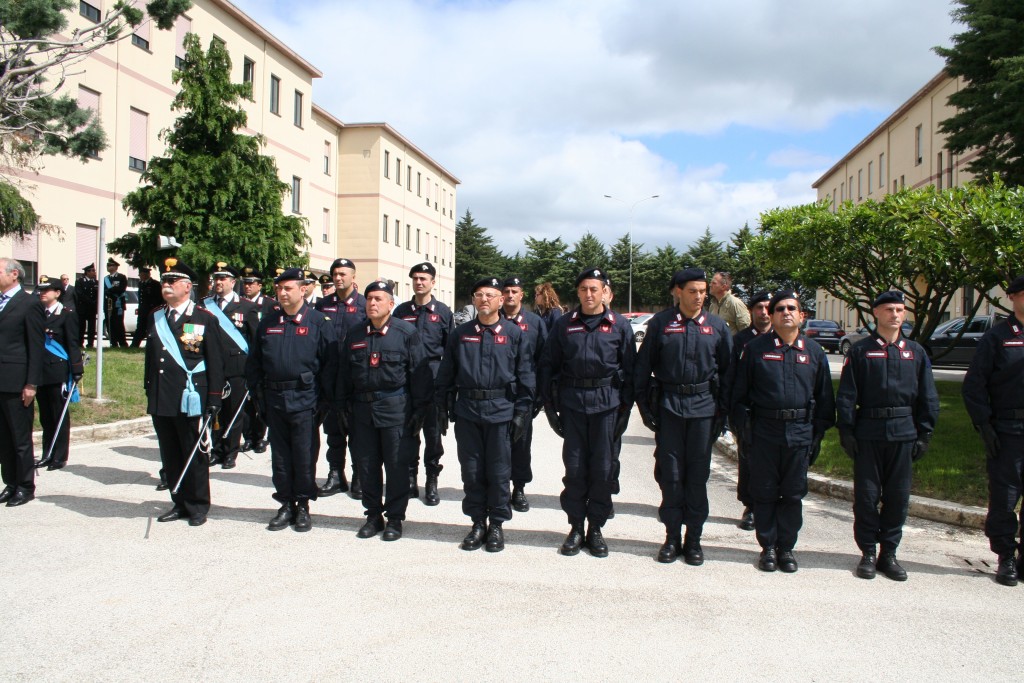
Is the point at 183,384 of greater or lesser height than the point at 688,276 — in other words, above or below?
below

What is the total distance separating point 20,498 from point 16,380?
1.02 m

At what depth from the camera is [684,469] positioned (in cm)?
532

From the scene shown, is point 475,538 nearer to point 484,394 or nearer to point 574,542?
point 574,542

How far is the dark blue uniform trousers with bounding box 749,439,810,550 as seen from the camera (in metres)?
5.11

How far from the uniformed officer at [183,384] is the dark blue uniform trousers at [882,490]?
4.89 meters

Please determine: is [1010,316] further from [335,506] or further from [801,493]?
[335,506]

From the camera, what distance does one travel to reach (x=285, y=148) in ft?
114

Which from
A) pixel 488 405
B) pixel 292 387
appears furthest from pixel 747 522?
pixel 292 387

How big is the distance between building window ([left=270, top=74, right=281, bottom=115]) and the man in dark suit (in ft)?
96.5

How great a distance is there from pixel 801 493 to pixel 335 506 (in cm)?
389

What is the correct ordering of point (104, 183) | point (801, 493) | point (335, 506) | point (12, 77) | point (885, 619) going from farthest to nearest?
point (104, 183)
point (12, 77)
point (335, 506)
point (801, 493)
point (885, 619)

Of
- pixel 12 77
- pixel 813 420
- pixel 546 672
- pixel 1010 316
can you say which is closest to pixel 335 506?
pixel 546 672

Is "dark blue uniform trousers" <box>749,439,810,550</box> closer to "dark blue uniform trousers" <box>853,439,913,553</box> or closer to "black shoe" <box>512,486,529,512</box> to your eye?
"dark blue uniform trousers" <box>853,439,913,553</box>

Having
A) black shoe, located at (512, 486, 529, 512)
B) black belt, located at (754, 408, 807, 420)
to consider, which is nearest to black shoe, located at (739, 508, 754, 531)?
black belt, located at (754, 408, 807, 420)
